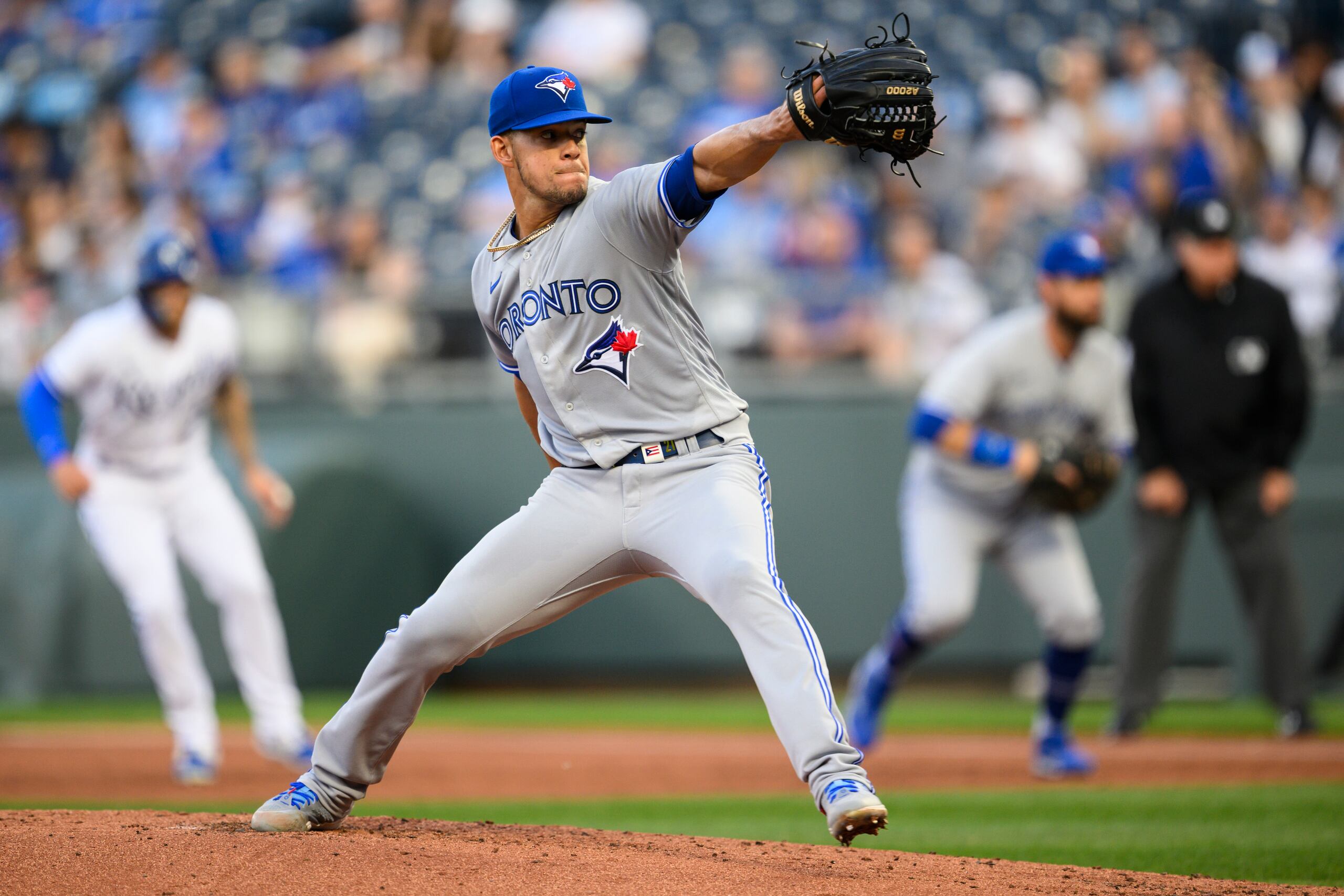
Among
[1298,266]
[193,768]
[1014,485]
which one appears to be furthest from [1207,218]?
[193,768]

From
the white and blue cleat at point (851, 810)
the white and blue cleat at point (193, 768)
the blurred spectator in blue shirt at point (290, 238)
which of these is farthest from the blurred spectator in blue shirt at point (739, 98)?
the white and blue cleat at point (851, 810)

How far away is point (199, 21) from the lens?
608 inches

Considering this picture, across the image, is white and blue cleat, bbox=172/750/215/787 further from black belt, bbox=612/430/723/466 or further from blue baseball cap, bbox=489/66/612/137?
blue baseball cap, bbox=489/66/612/137

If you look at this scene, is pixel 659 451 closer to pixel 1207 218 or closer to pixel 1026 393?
pixel 1026 393

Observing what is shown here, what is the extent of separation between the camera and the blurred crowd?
10.2 metres

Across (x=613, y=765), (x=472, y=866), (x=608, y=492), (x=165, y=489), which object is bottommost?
(x=613, y=765)

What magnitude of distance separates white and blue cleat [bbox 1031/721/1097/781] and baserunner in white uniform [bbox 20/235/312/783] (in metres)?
3.22

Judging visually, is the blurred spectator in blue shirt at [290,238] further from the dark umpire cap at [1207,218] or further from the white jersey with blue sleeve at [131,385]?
the dark umpire cap at [1207,218]

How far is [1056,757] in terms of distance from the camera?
6.64 metres

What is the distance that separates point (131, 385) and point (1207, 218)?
5.37 metres

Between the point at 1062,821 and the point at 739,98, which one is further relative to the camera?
the point at 739,98

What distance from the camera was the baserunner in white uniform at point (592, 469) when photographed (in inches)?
→ 149

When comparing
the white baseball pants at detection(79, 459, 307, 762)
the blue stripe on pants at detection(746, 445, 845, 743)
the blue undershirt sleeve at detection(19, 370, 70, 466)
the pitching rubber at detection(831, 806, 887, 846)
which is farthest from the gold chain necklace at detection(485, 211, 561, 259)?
the blue undershirt sleeve at detection(19, 370, 70, 466)

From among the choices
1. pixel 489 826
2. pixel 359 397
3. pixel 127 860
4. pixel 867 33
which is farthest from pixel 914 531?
pixel 867 33
